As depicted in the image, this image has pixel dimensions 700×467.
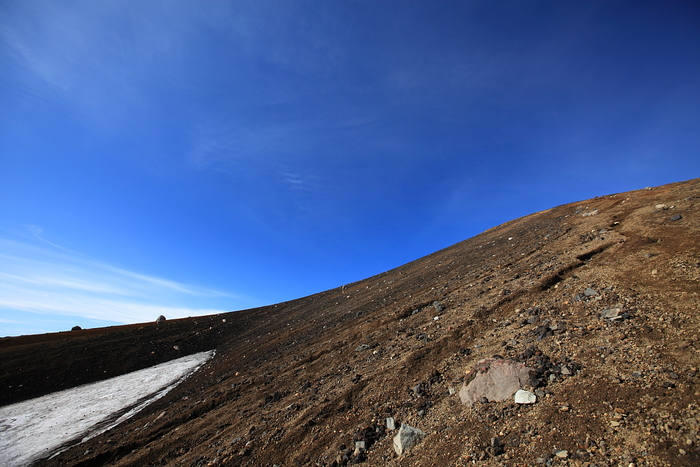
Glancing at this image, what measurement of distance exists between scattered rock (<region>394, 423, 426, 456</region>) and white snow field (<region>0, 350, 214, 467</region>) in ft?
51.5

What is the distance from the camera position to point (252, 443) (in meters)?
7.55

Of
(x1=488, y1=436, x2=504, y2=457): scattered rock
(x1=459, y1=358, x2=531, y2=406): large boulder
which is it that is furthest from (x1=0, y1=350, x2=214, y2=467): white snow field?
(x1=488, y1=436, x2=504, y2=457): scattered rock

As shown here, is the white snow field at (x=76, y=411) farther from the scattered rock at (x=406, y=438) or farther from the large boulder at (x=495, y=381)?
the large boulder at (x=495, y=381)

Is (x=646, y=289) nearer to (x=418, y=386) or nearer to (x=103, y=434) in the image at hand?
(x=418, y=386)

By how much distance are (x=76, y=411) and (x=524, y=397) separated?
2502cm

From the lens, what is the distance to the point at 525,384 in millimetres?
5469

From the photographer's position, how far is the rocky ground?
4340mm

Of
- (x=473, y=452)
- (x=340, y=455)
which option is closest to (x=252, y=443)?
(x=340, y=455)

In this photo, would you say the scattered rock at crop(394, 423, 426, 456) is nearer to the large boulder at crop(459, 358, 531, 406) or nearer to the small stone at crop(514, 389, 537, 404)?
the large boulder at crop(459, 358, 531, 406)

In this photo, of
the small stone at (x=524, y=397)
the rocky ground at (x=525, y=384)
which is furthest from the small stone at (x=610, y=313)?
the small stone at (x=524, y=397)

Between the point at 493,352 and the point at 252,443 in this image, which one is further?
the point at 252,443

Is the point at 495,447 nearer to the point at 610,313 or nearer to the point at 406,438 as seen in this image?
the point at 406,438

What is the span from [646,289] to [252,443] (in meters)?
10.7

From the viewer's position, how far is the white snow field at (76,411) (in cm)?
1327
